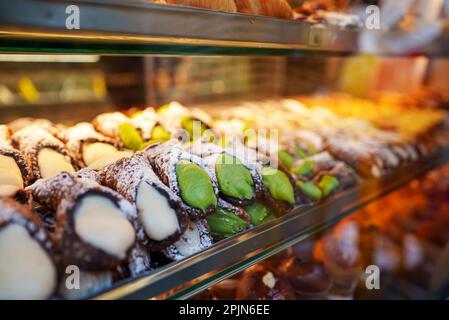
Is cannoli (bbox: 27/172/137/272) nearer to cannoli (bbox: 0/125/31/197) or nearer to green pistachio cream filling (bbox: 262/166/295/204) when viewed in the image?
cannoli (bbox: 0/125/31/197)

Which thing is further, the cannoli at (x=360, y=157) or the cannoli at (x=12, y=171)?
the cannoli at (x=360, y=157)

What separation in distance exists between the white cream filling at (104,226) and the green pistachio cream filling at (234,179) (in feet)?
1.06

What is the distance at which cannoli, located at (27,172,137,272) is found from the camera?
2.23 ft

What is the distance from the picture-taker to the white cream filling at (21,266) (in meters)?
0.65

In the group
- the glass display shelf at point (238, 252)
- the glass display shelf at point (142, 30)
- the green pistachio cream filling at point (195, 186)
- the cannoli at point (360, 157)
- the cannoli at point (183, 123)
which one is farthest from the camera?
the cannoli at point (360, 157)

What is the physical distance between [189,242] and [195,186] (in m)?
0.14

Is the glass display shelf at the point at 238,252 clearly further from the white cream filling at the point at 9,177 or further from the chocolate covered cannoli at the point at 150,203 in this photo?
the white cream filling at the point at 9,177

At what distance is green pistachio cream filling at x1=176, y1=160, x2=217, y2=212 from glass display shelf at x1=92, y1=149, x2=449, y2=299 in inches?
4.4

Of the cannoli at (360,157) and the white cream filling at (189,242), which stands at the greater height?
the cannoli at (360,157)

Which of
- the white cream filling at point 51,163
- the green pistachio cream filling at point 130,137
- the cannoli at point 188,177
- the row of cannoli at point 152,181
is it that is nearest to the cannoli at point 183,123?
the row of cannoli at point 152,181

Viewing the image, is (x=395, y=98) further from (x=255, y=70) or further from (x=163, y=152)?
(x=163, y=152)

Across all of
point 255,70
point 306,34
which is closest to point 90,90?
point 255,70

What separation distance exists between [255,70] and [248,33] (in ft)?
8.48

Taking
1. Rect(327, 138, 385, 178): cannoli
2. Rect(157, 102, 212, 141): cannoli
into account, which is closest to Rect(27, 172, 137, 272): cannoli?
Rect(157, 102, 212, 141): cannoli
